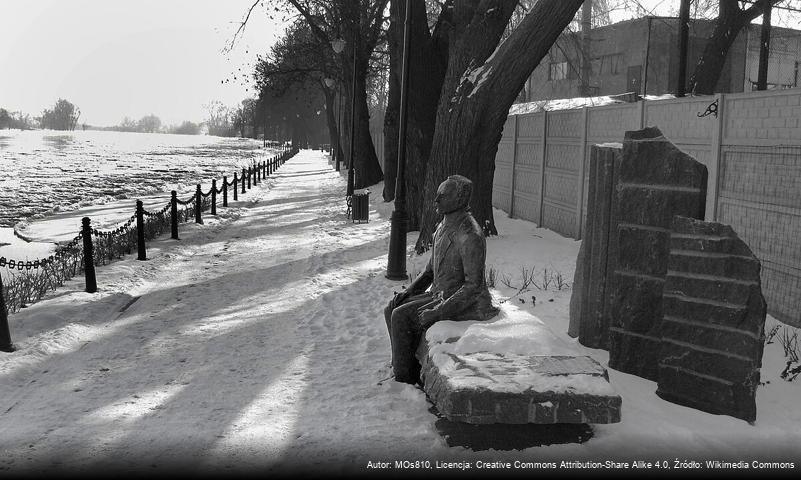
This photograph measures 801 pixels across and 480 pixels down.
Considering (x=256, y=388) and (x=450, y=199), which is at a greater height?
(x=450, y=199)

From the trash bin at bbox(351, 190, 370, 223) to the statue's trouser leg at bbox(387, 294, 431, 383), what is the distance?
12006 mm

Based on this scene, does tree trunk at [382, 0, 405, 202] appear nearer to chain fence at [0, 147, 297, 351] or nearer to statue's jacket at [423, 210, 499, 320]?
chain fence at [0, 147, 297, 351]

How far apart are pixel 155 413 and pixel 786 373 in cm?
499

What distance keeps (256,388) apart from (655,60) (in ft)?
152

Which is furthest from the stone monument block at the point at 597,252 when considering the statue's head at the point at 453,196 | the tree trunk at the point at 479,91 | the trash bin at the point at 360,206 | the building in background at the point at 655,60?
the building in background at the point at 655,60

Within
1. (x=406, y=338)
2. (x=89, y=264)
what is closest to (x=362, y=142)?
(x=89, y=264)

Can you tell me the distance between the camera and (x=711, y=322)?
16.5 feet

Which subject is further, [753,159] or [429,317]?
[753,159]

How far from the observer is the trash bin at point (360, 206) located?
58.6 feet

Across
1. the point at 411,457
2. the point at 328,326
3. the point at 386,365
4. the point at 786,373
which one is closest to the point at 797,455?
the point at 786,373

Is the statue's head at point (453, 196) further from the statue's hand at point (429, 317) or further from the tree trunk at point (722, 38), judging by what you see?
the tree trunk at point (722, 38)

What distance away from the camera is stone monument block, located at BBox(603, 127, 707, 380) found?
5578 millimetres

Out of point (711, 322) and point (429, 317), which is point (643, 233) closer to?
point (711, 322)

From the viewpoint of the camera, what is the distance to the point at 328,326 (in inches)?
324
